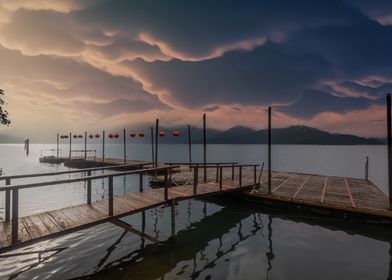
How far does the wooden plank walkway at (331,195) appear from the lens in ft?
41.8

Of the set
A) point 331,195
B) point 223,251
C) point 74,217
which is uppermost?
point 74,217

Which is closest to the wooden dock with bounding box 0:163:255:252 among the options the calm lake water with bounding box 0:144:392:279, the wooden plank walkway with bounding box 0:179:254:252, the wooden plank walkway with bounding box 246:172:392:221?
the wooden plank walkway with bounding box 0:179:254:252

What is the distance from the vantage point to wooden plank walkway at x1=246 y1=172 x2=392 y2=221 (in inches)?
501

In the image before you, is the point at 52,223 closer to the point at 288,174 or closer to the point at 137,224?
the point at 137,224

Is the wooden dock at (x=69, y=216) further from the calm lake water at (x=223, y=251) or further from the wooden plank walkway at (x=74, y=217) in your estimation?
the calm lake water at (x=223, y=251)

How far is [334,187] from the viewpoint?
703 inches

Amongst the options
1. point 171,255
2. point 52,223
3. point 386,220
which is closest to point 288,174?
point 386,220

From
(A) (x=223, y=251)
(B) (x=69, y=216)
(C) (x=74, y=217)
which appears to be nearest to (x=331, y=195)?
(A) (x=223, y=251)

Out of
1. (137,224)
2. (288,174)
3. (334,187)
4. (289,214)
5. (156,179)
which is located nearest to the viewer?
(137,224)

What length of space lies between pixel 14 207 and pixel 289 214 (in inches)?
527

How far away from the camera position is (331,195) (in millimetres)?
15328

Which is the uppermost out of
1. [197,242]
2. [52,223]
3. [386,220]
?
[52,223]

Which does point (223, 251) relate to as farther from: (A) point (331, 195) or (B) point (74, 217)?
(A) point (331, 195)

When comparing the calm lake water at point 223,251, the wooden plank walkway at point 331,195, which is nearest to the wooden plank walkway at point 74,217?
the calm lake water at point 223,251
